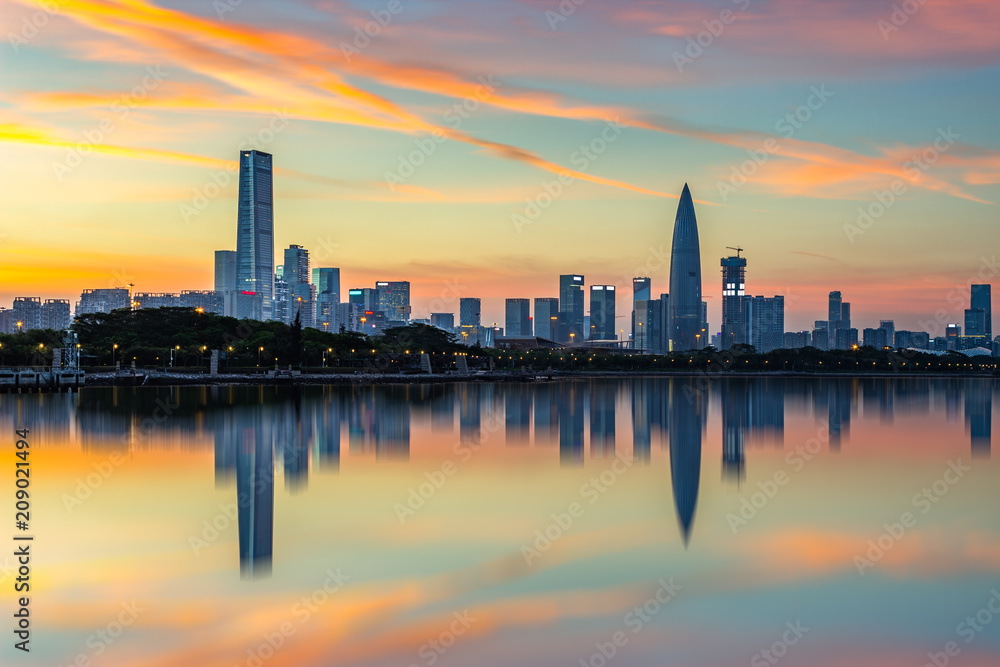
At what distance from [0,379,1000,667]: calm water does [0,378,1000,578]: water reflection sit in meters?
0.35

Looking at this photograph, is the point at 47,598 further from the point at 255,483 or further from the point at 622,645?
the point at 255,483

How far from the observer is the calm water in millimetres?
13820

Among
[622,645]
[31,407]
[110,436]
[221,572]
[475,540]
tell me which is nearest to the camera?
[622,645]

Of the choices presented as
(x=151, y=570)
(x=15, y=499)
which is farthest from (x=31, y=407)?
(x=151, y=570)

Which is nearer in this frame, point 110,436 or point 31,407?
point 110,436

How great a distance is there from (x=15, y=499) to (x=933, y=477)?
94.1ft

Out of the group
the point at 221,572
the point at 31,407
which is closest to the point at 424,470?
the point at 221,572

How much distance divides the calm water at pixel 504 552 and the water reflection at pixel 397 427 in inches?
13.8

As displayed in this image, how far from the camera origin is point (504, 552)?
19.7 metres

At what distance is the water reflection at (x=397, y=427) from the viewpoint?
31180 millimetres

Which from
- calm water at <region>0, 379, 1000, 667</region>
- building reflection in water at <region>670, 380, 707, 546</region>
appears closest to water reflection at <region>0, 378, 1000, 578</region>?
building reflection in water at <region>670, 380, 707, 546</region>

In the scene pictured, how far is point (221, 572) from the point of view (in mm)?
17797

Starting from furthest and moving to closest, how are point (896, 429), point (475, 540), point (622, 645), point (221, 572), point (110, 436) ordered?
1. point (896, 429)
2. point (110, 436)
3. point (475, 540)
4. point (221, 572)
5. point (622, 645)

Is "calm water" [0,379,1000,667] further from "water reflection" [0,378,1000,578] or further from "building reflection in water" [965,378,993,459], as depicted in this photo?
"building reflection in water" [965,378,993,459]
